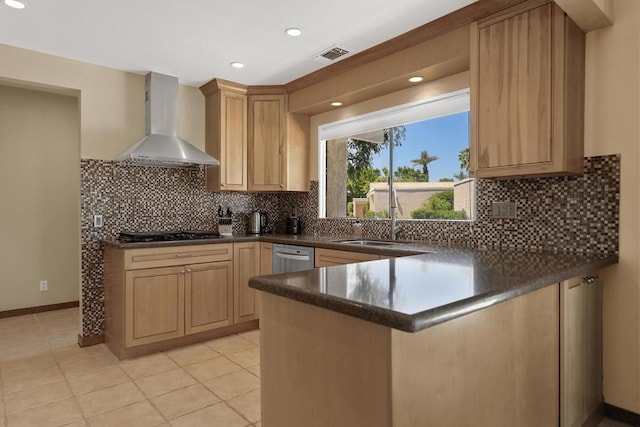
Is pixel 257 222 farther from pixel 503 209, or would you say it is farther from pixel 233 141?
pixel 503 209

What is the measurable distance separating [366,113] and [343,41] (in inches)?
33.3

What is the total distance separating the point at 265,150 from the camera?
13.5 feet

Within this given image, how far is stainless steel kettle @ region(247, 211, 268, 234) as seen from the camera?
14.0ft

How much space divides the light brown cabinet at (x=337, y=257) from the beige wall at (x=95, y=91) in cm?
213

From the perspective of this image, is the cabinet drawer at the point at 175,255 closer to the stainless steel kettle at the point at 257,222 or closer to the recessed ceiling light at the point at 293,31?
the stainless steel kettle at the point at 257,222

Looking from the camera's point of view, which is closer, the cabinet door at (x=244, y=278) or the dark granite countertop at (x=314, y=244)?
the dark granite countertop at (x=314, y=244)

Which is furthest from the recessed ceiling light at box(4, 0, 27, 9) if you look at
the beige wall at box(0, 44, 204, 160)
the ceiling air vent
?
the ceiling air vent

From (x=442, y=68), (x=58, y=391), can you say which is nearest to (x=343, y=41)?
(x=442, y=68)

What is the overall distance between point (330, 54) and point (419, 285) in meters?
2.50

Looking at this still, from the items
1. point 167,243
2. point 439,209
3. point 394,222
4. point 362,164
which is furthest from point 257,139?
point 439,209

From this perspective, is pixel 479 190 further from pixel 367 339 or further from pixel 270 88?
pixel 270 88

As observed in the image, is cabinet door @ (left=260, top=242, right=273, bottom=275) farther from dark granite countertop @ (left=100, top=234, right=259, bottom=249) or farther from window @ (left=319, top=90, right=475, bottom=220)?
window @ (left=319, top=90, right=475, bottom=220)

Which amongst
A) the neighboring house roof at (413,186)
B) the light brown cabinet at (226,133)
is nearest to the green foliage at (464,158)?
the neighboring house roof at (413,186)

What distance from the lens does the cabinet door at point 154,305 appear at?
304cm
